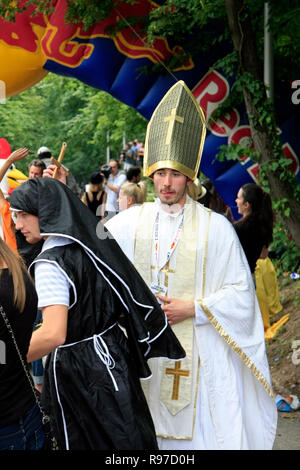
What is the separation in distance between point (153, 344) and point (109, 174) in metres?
10.3

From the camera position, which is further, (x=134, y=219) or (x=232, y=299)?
(x=134, y=219)

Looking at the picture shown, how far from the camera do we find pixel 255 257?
616cm

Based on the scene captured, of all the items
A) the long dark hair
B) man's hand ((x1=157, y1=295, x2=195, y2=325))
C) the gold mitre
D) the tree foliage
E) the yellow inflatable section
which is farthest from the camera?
the tree foliage

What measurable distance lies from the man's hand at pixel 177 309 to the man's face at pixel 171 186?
547 millimetres

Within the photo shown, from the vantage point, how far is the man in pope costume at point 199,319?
3.82 m

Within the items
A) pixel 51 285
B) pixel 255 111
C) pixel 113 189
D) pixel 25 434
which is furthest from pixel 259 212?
pixel 113 189

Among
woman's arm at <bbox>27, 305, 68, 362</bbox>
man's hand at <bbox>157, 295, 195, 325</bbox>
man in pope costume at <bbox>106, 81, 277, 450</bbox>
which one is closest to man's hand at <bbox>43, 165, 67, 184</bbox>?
man in pope costume at <bbox>106, 81, 277, 450</bbox>

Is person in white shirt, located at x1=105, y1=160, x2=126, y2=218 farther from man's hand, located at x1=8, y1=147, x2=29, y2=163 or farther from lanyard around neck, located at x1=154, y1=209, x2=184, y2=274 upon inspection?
lanyard around neck, located at x1=154, y1=209, x2=184, y2=274

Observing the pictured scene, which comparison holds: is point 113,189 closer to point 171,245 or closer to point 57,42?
point 57,42

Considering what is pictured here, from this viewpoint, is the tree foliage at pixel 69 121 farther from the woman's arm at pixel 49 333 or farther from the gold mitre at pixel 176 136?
the woman's arm at pixel 49 333

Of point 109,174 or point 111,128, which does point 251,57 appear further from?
point 111,128

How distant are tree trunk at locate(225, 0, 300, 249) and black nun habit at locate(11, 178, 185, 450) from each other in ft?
15.9

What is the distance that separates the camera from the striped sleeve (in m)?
2.73
